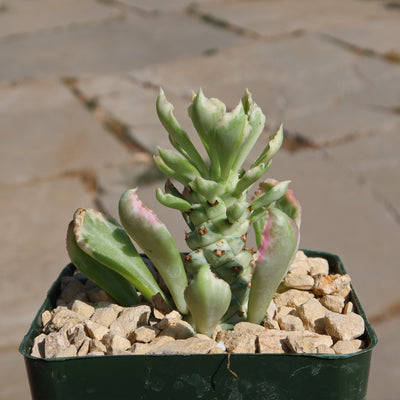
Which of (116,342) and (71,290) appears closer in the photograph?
(116,342)

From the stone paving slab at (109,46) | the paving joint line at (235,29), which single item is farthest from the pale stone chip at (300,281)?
the paving joint line at (235,29)

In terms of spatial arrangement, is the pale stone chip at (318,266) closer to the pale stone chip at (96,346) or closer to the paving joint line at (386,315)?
the pale stone chip at (96,346)

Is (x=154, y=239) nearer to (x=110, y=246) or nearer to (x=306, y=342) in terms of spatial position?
(x=110, y=246)

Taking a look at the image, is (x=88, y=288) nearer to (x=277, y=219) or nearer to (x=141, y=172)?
(x=277, y=219)

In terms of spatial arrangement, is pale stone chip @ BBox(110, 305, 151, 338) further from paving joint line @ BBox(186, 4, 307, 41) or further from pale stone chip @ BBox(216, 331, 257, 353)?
paving joint line @ BBox(186, 4, 307, 41)

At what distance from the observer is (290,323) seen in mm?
659

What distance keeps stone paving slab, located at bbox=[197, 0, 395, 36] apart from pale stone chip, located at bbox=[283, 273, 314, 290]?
10.4 ft

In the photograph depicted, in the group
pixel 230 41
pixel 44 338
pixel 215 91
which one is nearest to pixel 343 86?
pixel 215 91

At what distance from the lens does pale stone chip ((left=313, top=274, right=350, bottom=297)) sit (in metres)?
0.70

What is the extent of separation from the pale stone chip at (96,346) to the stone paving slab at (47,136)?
6.13ft

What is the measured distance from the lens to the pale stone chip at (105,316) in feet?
2.26

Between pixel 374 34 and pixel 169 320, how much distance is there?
3369 mm

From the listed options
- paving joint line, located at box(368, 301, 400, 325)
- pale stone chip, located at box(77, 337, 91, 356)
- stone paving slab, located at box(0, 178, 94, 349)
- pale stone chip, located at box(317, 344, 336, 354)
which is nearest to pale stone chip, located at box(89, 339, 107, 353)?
pale stone chip, located at box(77, 337, 91, 356)

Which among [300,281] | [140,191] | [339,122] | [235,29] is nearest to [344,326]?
[300,281]
